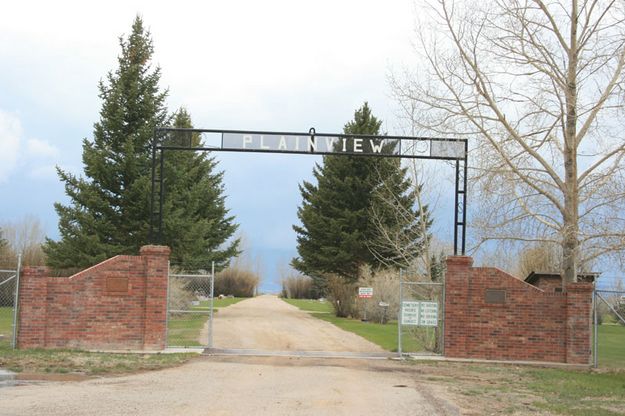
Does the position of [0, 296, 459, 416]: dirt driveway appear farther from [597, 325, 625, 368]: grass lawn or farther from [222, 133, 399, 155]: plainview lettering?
[597, 325, 625, 368]: grass lawn

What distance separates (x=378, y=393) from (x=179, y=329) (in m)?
17.6

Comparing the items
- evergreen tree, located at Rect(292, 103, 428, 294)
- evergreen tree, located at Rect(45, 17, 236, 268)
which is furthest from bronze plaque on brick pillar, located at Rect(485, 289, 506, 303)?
evergreen tree, located at Rect(292, 103, 428, 294)

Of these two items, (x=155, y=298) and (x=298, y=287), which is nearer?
(x=155, y=298)

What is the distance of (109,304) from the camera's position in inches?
703

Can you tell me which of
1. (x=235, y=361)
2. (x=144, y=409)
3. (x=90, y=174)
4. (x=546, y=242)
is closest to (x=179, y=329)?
(x=90, y=174)

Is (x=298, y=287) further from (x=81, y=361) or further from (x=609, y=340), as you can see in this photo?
(x=81, y=361)

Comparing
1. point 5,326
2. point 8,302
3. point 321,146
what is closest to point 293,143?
point 321,146

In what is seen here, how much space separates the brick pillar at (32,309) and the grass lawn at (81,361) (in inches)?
16.6

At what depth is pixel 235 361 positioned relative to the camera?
55.8 feet

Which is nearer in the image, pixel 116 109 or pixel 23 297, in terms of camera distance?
pixel 23 297

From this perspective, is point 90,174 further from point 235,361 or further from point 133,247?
point 235,361

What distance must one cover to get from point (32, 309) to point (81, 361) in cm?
276

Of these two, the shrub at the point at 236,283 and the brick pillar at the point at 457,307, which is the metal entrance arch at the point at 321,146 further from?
the shrub at the point at 236,283

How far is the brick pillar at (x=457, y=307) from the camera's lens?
18125 millimetres
